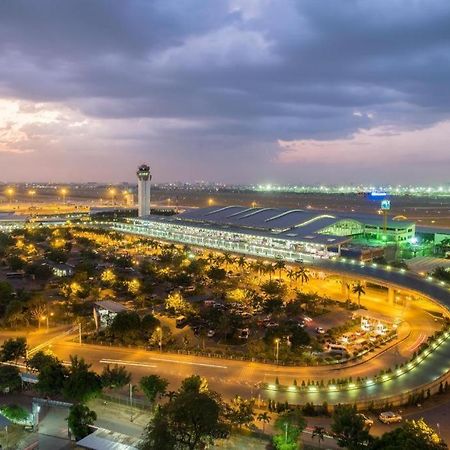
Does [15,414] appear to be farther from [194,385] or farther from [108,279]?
[108,279]

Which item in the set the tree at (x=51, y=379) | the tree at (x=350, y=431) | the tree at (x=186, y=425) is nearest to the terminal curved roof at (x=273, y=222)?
the tree at (x=350, y=431)

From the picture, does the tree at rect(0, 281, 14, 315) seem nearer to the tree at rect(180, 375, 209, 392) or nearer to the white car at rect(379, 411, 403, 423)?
the tree at rect(180, 375, 209, 392)

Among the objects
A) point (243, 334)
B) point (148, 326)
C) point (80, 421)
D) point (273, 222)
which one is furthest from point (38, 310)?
point (273, 222)

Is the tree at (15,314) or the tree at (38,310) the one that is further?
the tree at (38,310)

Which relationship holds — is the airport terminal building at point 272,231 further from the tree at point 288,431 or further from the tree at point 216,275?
the tree at point 288,431

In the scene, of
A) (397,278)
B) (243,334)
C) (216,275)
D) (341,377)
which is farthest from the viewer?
(216,275)

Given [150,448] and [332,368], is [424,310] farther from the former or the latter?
[150,448]

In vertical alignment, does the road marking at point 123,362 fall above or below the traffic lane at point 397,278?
below

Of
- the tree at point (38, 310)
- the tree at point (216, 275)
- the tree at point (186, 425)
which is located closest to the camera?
the tree at point (186, 425)
